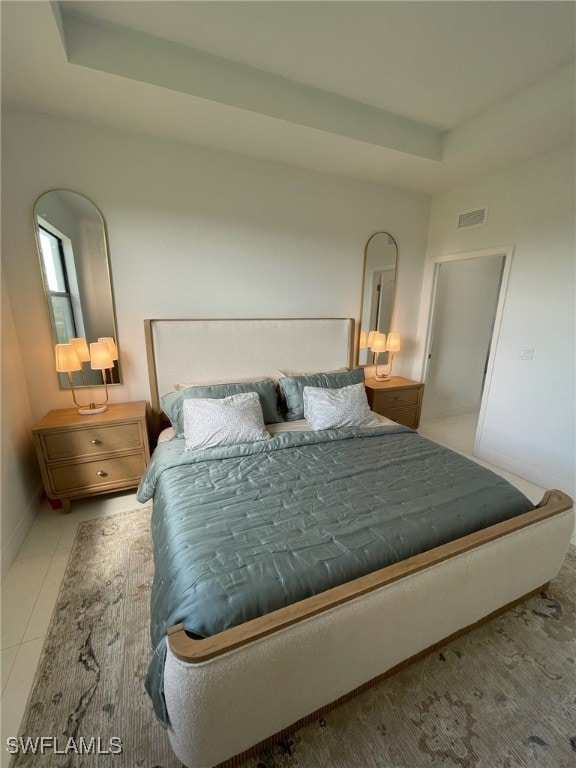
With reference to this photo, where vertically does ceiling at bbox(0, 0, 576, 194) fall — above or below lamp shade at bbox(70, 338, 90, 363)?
above

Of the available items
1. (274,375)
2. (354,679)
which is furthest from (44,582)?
(274,375)

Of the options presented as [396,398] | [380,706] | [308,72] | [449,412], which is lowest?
[380,706]

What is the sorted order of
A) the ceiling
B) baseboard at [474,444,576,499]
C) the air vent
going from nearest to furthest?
1. the ceiling
2. baseboard at [474,444,576,499]
3. the air vent

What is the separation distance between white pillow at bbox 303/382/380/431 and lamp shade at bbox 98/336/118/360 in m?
1.49

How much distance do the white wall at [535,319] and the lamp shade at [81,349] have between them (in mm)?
3482

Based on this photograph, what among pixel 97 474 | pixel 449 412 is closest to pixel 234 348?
pixel 97 474

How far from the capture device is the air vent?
2883 mm

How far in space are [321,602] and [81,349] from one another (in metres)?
2.24

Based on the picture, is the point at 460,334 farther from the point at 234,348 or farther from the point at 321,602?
the point at 321,602

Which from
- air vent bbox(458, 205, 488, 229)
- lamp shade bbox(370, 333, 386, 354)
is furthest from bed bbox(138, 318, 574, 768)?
air vent bbox(458, 205, 488, 229)

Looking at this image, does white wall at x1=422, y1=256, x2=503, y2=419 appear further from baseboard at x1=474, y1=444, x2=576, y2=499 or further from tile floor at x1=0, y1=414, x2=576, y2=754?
tile floor at x1=0, y1=414, x2=576, y2=754

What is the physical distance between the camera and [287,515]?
1404 millimetres

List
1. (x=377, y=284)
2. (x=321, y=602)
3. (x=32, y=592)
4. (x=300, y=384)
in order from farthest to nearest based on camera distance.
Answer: (x=377, y=284), (x=300, y=384), (x=32, y=592), (x=321, y=602)

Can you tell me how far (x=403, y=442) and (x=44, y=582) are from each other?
229 centimetres
